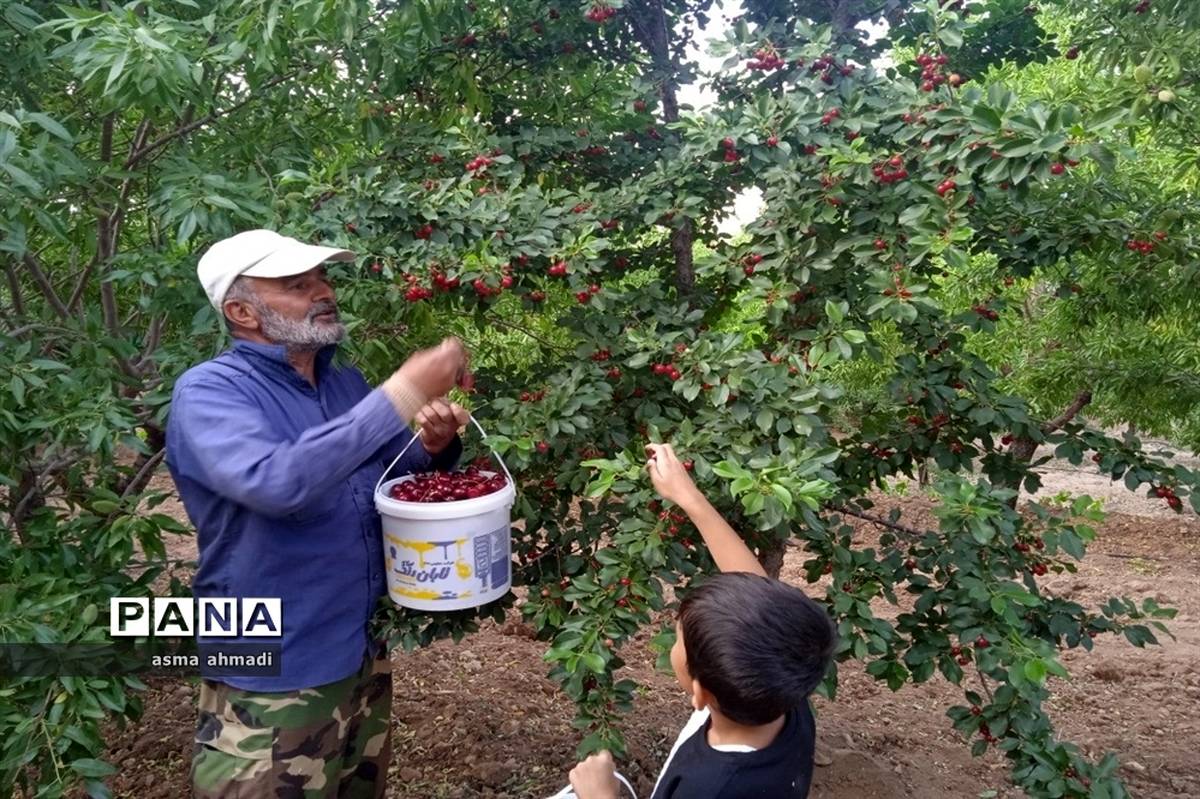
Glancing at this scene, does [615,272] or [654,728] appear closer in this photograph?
[615,272]

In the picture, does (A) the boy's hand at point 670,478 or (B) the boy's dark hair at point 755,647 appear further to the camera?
(A) the boy's hand at point 670,478

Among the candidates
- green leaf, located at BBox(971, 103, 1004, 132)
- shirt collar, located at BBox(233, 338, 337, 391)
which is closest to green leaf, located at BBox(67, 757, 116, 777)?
shirt collar, located at BBox(233, 338, 337, 391)

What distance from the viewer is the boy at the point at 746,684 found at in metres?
1.49

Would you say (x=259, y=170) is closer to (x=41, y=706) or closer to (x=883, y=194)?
(x=41, y=706)

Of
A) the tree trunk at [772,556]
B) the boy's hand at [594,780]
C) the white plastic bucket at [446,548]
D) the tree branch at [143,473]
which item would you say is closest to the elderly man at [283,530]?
the white plastic bucket at [446,548]

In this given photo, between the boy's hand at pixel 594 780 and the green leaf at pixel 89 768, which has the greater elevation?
the boy's hand at pixel 594 780

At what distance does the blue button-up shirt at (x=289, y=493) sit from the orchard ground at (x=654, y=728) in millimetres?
1674

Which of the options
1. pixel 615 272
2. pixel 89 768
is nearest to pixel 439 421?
pixel 615 272

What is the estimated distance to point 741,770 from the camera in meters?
1.54

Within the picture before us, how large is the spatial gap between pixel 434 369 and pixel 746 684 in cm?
92

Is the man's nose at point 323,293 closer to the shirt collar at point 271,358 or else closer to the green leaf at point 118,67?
the shirt collar at point 271,358

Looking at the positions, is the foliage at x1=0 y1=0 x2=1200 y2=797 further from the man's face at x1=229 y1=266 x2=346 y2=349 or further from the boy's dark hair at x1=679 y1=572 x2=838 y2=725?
the boy's dark hair at x1=679 y1=572 x2=838 y2=725

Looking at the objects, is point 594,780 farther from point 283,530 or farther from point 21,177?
point 21,177

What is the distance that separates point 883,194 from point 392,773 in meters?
2.93
